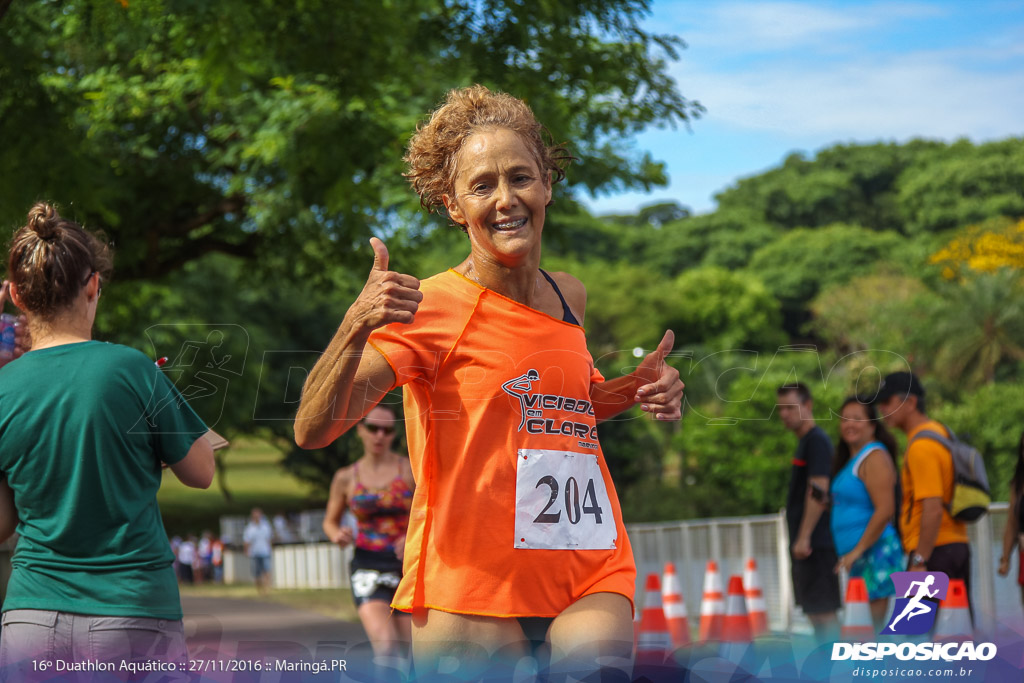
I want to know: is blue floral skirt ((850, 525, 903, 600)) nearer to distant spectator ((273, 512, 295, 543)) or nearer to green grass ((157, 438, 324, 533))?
distant spectator ((273, 512, 295, 543))

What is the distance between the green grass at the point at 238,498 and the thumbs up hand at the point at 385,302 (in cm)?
4981

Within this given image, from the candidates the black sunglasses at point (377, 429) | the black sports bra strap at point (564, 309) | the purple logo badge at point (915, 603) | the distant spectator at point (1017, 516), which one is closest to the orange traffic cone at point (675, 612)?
the distant spectator at point (1017, 516)

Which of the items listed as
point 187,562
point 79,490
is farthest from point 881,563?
point 187,562

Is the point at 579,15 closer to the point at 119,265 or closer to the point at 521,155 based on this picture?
the point at 119,265

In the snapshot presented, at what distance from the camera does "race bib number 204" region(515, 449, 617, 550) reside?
3.02 m

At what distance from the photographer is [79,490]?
3.07m

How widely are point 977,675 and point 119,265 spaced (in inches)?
443

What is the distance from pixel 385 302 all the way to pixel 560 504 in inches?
28.2

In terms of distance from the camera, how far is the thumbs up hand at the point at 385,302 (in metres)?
2.78

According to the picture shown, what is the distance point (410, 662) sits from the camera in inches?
102

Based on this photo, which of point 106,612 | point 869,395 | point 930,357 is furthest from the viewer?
point 930,357

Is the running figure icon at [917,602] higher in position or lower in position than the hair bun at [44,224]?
lower

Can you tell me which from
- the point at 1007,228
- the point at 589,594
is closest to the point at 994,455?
the point at 1007,228

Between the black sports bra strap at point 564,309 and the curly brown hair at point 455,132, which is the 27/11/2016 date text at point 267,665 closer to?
the black sports bra strap at point 564,309
